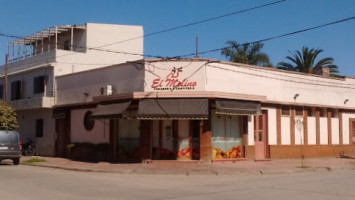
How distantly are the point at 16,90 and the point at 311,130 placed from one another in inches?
887

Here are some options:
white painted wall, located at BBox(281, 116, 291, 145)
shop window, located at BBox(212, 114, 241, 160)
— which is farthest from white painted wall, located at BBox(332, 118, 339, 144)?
shop window, located at BBox(212, 114, 241, 160)

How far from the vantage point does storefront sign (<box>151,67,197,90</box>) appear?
2239 centimetres

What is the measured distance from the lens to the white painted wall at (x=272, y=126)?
84.3 ft

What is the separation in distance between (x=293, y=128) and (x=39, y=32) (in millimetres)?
22288

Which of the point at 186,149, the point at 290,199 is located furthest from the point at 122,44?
the point at 290,199

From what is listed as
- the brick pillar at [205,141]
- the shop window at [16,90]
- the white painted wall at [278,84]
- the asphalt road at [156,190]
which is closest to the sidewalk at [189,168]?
the brick pillar at [205,141]

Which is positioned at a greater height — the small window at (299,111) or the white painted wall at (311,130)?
the small window at (299,111)

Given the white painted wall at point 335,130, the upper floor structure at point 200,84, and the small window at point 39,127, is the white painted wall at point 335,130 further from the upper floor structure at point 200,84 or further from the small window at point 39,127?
the small window at point 39,127

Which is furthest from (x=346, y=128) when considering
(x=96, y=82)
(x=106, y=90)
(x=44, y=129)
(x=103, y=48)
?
(x=44, y=129)

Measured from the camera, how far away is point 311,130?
27969mm

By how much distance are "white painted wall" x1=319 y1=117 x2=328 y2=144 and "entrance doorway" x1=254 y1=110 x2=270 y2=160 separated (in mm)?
5073

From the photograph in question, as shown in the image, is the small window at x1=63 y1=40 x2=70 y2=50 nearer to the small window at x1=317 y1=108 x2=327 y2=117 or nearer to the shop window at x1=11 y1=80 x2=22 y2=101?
the shop window at x1=11 y1=80 x2=22 y2=101

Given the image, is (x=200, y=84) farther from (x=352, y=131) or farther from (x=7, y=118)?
(x=7, y=118)

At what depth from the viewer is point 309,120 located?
27.9 metres
